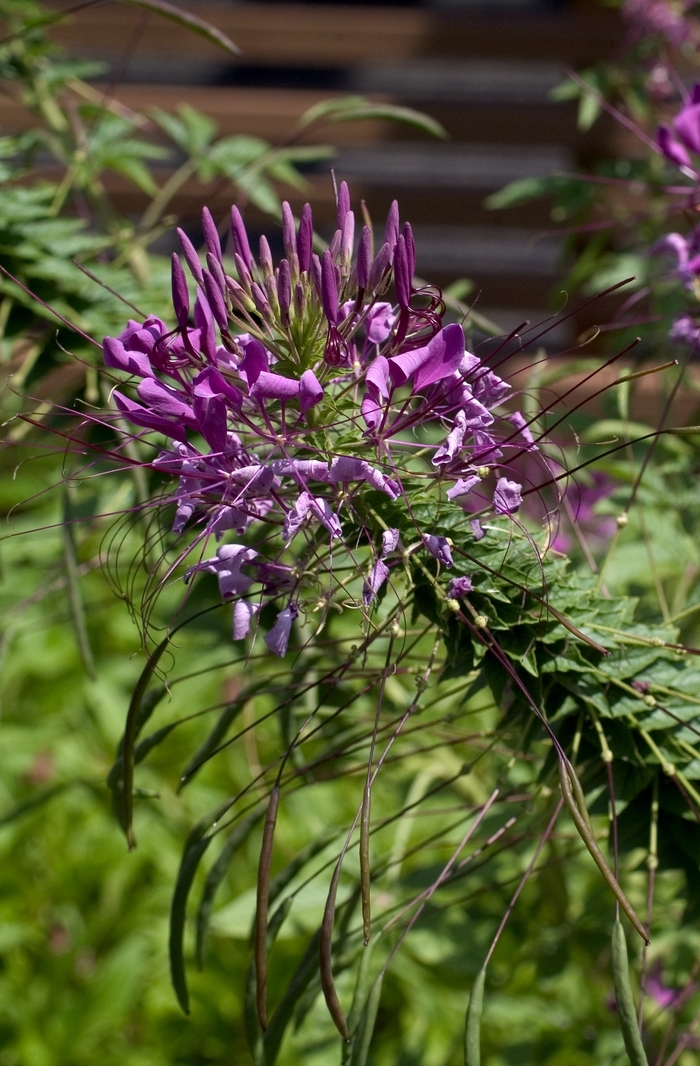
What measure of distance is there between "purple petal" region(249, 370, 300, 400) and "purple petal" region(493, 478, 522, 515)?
0.44 feet

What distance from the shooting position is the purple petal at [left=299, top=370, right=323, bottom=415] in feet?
1.80

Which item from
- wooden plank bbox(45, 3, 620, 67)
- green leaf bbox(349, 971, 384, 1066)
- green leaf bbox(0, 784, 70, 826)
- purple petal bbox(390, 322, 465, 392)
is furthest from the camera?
wooden plank bbox(45, 3, 620, 67)

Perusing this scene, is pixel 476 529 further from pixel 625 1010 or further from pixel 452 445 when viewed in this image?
pixel 625 1010

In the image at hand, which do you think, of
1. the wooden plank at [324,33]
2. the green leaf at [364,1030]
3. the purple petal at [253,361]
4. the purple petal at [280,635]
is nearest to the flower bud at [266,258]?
the purple petal at [253,361]

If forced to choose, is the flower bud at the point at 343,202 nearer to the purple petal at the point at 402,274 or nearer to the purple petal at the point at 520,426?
the purple petal at the point at 402,274

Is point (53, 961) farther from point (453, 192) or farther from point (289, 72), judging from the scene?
point (289, 72)

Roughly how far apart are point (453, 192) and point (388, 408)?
9.04ft

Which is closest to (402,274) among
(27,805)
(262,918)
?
(262,918)

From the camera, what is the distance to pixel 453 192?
3152mm

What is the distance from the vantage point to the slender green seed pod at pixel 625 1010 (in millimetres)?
586

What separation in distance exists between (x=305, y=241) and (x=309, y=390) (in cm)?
10

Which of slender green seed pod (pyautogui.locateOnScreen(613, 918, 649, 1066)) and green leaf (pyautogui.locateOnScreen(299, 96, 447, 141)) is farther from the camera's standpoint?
green leaf (pyautogui.locateOnScreen(299, 96, 447, 141))

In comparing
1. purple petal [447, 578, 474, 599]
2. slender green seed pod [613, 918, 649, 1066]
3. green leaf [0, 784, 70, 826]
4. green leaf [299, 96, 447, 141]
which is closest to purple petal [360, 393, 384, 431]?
purple petal [447, 578, 474, 599]

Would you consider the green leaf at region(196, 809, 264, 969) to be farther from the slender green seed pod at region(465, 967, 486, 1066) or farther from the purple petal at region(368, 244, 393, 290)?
the purple petal at region(368, 244, 393, 290)
